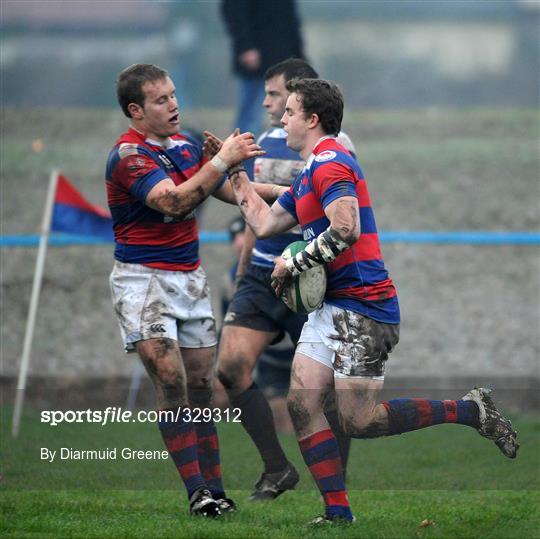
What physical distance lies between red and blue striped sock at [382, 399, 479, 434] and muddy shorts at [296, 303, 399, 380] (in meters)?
0.18

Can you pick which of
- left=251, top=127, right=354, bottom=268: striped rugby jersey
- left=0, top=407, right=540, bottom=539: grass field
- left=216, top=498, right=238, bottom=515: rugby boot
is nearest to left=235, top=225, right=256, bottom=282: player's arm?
left=251, top=127, right=354, bottom=268: striped rugby jersey

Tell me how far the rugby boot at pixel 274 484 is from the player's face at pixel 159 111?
6.29ft

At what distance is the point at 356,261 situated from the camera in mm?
5781

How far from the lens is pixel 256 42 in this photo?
1147 cm

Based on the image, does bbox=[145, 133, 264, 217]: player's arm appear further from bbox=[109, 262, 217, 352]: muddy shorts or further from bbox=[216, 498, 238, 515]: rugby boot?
bbox=[216, 498, 238, 515]: rugby boot

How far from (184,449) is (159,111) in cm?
168

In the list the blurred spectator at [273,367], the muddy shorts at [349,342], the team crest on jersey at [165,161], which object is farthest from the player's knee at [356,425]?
the blurred spectator at [273,367]

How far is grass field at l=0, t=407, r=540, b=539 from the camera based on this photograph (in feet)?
18.8

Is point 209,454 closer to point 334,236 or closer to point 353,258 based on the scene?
point 353,258

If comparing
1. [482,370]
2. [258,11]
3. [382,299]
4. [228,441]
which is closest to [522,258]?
[482,370]

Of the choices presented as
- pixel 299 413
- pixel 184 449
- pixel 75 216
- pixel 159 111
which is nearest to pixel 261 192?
pixel 159 111

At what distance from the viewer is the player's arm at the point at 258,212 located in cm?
600

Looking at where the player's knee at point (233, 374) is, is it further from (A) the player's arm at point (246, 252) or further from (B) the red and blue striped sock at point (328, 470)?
(B) the red and blue striped sock at point (328, 470)

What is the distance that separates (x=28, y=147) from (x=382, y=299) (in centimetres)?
1015
